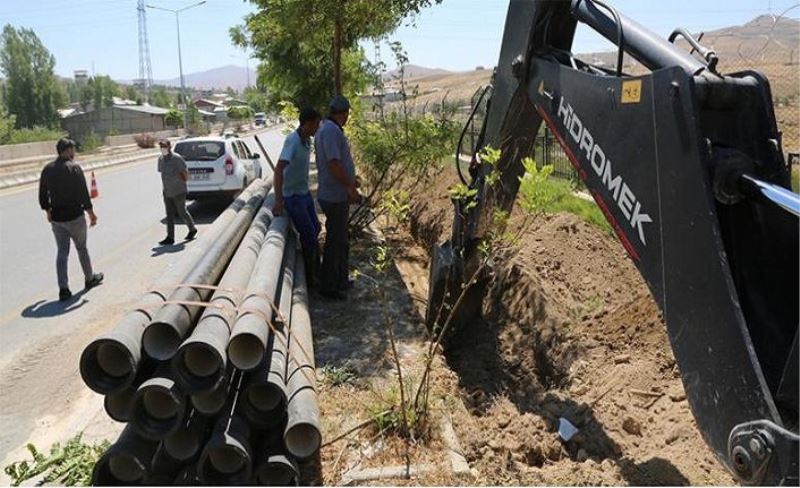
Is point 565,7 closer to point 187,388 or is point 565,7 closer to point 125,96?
point 187,388

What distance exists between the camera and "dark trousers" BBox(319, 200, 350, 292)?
7.02 meters

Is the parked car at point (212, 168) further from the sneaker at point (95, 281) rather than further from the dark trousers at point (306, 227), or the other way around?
the dark trousers at point (306, 227)

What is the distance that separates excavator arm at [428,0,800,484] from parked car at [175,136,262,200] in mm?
12594

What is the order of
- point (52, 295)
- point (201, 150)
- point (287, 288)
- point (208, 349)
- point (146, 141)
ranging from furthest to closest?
point (146, 141) < point (201, 150) < point (52, 295) < point (287, 288) < point (208, 349)

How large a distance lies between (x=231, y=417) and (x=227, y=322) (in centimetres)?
55

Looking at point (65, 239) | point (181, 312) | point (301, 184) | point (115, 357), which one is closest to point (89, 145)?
point (65, 239)

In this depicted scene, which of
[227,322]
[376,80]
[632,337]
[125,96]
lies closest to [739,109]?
[227,322]

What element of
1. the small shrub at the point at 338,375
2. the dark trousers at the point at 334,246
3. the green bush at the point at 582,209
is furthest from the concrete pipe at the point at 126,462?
the green bush at the point at 582,209

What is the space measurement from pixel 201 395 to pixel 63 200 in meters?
5.73

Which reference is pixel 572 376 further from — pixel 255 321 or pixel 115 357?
pixel 115 357

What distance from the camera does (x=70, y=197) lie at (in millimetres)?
8172

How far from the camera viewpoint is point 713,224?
2.52 meters

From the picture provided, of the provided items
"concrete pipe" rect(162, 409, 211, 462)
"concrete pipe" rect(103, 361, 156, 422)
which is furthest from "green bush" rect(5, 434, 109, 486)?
"concrete pipe" rect(162, 409, 211, 462)

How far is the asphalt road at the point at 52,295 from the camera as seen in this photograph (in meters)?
5.56
